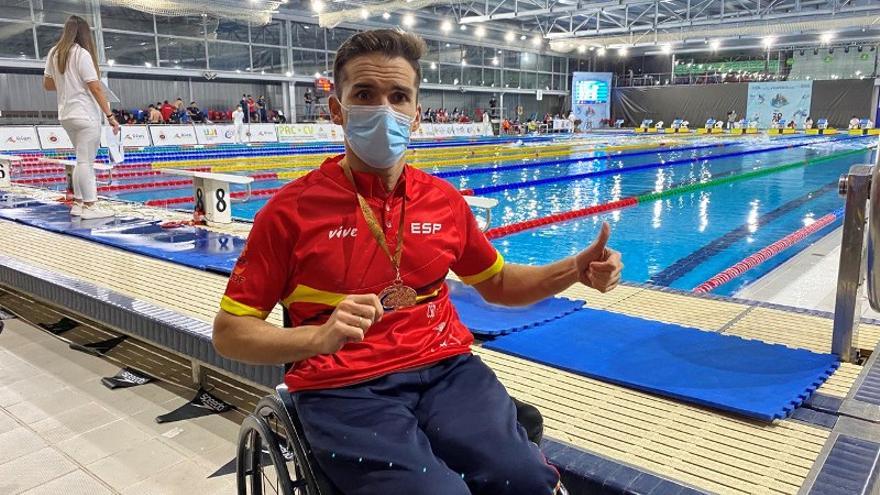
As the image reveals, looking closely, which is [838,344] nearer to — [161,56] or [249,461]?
[249,461]

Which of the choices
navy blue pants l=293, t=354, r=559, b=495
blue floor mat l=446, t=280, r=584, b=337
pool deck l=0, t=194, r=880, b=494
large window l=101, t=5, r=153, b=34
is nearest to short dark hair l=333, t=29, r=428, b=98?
navy blue pants l=293, t=354, r=559, b=495

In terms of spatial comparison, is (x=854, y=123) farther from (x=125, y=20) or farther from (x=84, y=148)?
(x=84, y=148)

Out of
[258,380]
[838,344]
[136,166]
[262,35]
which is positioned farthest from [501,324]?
[262,35]

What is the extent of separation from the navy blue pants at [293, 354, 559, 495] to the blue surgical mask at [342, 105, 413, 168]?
53cm

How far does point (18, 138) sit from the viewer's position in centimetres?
1468

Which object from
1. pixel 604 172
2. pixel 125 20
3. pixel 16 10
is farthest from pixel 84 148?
pixel 125 20

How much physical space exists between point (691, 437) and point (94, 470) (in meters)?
2.05

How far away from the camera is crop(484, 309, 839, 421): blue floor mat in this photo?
2.20 m

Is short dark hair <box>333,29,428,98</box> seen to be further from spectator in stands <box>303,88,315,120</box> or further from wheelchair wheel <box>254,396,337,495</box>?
spectator in stands <box>303,88,315,120</box>

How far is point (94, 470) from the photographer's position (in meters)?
2.26

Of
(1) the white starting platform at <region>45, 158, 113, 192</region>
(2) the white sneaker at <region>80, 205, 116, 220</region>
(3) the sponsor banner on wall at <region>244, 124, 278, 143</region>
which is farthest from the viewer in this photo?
(3) the sponsor banner on wall at <region>244, 124, 278, 143</region>

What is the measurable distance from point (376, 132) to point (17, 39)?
21923 mm

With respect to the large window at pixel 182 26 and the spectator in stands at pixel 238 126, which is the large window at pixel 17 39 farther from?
the spectator in stands at pixel 238 126

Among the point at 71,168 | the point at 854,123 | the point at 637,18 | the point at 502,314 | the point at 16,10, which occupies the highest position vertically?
the point at 637,18
